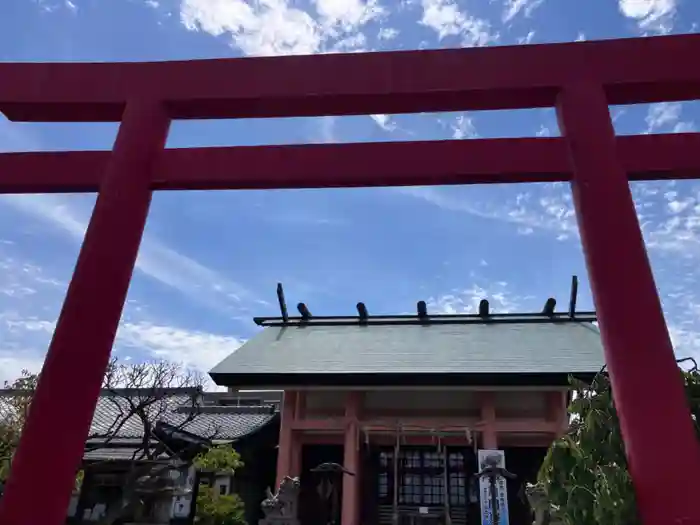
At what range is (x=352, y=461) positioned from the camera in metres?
9.48

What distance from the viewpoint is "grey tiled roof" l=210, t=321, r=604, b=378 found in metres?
9.74

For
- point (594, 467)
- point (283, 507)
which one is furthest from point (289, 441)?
point (594, 467)

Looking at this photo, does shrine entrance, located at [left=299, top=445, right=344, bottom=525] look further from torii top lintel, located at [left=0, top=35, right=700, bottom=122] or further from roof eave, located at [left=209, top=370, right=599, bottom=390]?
torii top lintel, located at [left=0, top=35, right=700, bottom=122]

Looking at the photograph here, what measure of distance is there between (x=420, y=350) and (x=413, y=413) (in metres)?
1.34

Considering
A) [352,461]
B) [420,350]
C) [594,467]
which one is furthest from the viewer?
[420,350]

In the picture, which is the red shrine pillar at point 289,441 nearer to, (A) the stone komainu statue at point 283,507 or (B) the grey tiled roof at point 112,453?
(A) the stone komainu statue at point 283,507

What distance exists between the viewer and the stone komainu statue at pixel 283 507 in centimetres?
784

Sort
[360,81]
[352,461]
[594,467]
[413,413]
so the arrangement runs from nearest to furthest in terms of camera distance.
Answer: [594,467] < [360,81] < [352,461] < [413,413]

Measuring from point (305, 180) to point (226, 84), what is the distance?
95cm

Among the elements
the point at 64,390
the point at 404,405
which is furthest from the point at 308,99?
the point at 404,405

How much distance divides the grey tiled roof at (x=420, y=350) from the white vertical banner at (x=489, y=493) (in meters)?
1.56

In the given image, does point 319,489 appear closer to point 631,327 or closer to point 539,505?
point 539,505

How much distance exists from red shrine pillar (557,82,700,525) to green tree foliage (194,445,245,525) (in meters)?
6.52

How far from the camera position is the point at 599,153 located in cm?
364
